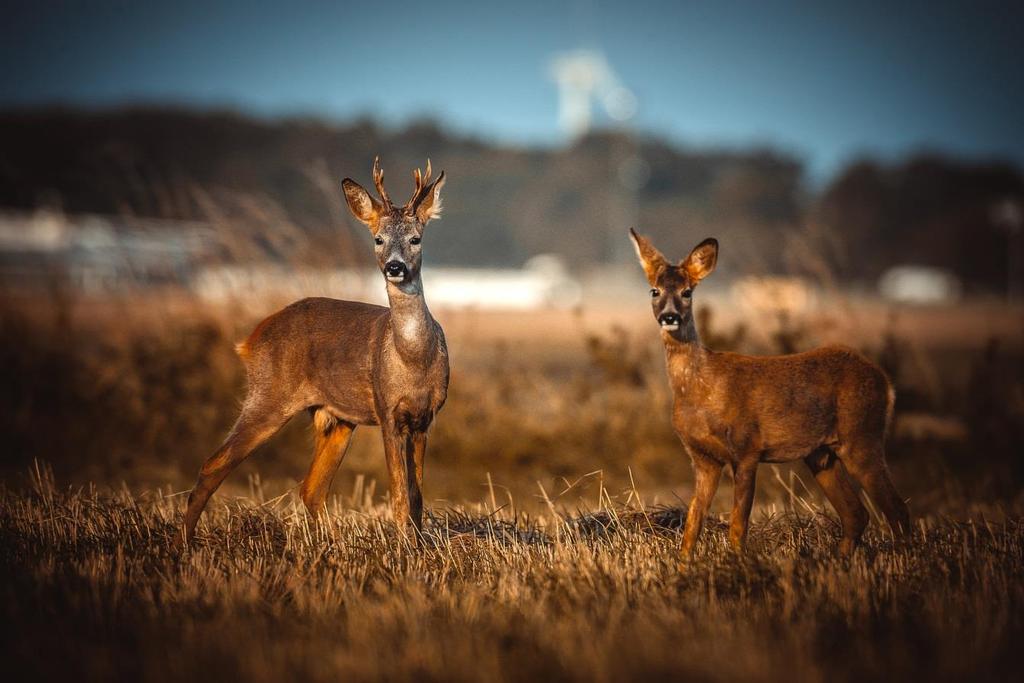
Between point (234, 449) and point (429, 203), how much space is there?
6.46 ft

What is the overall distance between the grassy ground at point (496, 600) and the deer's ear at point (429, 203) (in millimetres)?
1925

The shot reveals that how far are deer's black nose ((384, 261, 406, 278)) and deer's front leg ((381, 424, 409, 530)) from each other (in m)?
0.90

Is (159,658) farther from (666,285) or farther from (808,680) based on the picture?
(666,285)

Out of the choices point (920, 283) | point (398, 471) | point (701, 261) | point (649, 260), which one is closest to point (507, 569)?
point (398, 471)

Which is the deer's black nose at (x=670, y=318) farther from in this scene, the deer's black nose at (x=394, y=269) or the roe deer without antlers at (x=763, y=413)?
the deer's black nose at (x=394, y=269)

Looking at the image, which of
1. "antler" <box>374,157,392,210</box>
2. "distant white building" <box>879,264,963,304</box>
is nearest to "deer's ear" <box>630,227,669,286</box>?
"antler" <box>374,157,392,210</box>

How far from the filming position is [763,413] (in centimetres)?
515

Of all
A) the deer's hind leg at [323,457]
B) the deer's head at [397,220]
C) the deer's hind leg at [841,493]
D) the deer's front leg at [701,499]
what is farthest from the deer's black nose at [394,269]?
the deer's hind leg at [841,493]

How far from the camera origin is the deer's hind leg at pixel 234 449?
588 cm

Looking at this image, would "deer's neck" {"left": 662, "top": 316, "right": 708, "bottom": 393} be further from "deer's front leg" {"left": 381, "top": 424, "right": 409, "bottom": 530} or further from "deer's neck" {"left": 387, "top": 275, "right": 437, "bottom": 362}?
"deer's front leg" {"left": 381, "top": 424, "right": 409, "bottom": 530}

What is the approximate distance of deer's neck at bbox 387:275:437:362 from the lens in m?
5.66

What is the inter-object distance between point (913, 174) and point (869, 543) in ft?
291

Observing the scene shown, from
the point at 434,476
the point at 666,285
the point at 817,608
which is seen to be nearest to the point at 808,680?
the point at 817,608

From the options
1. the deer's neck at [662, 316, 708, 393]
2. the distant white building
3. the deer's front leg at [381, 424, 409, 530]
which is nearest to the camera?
the deer's neck at [662, 316, 708, 393]
